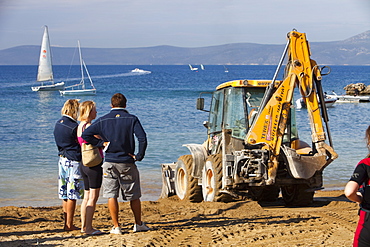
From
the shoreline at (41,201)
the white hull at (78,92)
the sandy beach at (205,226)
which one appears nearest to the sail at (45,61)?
the white hull at (78,92)

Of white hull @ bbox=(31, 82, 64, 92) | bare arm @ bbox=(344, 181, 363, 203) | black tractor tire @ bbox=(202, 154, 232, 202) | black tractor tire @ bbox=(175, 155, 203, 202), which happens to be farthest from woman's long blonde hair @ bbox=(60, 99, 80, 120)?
white hull @ bbox=(31, 82, 64, 92)

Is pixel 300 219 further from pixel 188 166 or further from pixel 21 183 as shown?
pixel 21 183

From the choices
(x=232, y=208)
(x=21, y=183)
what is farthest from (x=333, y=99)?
(x=232, y=208)

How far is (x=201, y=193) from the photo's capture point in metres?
11.0

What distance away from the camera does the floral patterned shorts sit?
7.34 m

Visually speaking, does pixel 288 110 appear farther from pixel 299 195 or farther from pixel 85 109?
pixel 85 109

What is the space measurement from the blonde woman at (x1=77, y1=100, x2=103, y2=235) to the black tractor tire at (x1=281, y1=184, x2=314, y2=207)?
4426 mm

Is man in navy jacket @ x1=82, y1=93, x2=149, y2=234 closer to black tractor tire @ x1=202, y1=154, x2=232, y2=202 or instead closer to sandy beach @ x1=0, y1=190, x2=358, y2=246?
sandy beach @ x1=0, y1=190, x2=358, y2=246

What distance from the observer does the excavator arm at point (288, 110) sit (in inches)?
367

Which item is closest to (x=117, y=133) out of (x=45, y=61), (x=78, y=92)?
(x=78, y=92)

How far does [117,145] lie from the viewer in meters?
7.13

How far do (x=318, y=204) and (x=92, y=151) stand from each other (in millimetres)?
5291

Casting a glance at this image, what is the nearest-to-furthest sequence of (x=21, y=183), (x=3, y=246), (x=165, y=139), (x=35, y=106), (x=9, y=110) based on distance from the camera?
(x=3, y=246) → (x=21, y=183) → (x=165, y=139) → (x=9, y=110) → (x=35, y=106)

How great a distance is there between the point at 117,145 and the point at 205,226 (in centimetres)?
186
